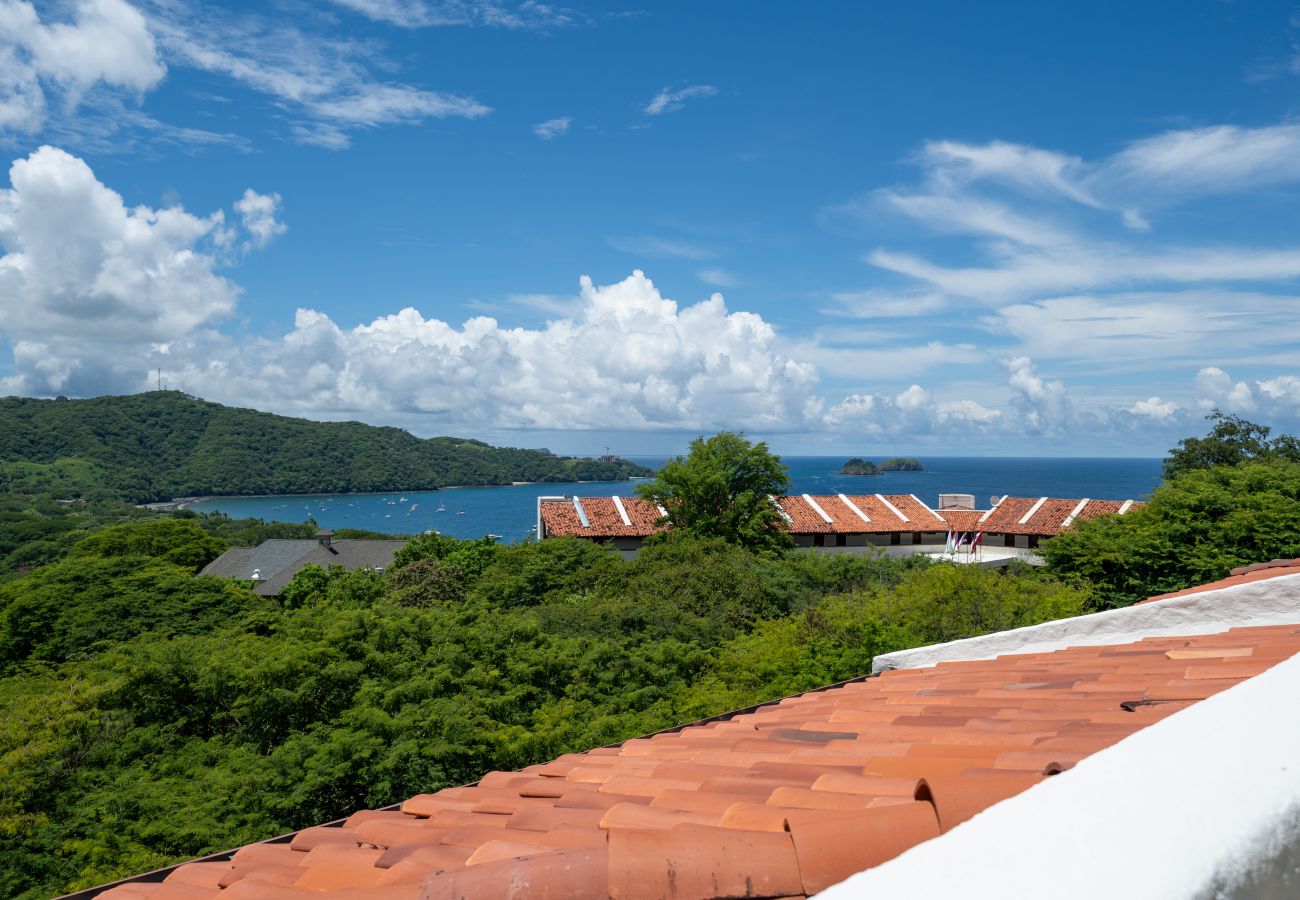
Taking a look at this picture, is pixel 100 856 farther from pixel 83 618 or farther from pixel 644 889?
pixel 83 618

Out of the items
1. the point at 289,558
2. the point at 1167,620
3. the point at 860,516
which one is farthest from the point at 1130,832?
the point at 289,558

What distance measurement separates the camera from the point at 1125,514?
94.6 ft

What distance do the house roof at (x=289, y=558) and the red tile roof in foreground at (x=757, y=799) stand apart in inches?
2534

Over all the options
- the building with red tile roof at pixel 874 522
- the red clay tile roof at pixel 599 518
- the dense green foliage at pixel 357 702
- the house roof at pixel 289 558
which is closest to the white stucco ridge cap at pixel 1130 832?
the dense green foliage at pixel 357 702

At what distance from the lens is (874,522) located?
5203 centimetres

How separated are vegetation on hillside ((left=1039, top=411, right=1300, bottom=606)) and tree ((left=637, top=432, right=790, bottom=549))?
16498 mm

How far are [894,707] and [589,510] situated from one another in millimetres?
47129

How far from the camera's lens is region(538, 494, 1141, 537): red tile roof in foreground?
48812 millimetres

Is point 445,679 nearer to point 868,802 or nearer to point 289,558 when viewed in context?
point 868,802

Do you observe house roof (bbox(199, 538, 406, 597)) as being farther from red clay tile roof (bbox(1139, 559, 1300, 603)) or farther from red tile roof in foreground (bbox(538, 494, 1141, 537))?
red clay tile roof (bbox(1139, 559, 1300, 603))

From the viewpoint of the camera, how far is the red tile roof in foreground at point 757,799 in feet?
6.23

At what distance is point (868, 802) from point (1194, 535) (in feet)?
90.7

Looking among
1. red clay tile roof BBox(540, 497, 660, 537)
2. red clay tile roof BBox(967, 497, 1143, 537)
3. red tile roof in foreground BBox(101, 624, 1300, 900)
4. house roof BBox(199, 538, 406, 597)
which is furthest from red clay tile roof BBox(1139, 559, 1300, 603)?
house roof BBox(199, 538, 406, 597)

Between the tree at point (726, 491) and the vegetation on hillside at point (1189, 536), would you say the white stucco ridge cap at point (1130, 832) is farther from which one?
the tree at point (726, 491)
